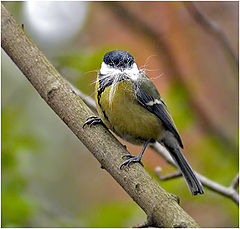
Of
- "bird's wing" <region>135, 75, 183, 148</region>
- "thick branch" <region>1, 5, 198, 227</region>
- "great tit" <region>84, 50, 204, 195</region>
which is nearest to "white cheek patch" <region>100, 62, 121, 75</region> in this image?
"great tit" <region>84, 50, 204, 195</region>

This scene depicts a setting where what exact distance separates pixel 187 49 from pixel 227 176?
1.32m

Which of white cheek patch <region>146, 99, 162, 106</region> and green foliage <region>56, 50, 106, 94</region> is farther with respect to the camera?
green foliage <region>56, 50, 106, 94</region>

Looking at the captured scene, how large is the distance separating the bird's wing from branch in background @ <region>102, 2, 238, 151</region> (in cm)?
59

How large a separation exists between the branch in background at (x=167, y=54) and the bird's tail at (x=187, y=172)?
567 mm

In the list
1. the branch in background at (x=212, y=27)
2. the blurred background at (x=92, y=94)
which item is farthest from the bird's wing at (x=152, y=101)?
the branch in background at (x=212, y=27)

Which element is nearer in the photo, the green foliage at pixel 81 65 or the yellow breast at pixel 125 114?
the yellow breast at pixel 125 114

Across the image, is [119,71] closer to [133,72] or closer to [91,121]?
[133,72]

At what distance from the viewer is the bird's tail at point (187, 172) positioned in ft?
6.99

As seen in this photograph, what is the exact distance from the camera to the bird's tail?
213cm

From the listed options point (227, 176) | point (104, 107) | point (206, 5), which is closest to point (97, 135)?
point (104, 107)

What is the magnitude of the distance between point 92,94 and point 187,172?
631 mm

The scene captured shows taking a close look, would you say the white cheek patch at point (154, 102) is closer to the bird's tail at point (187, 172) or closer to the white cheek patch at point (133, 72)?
the white cheek patch at point (133, 72)

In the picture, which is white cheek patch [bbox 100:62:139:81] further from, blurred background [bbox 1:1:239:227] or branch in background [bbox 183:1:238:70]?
branch in background [bbox 183:1:238:70]

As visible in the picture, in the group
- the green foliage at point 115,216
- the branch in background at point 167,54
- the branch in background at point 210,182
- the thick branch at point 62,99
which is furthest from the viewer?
the branch in background at point 167,54
